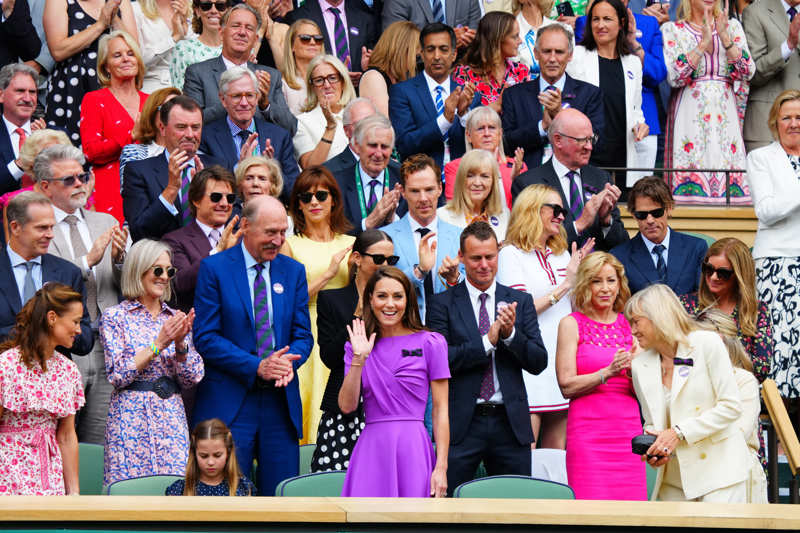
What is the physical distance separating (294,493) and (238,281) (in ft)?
4.45

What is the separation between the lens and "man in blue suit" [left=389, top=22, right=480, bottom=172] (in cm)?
890

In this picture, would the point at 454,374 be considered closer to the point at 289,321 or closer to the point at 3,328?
the point at 289,321

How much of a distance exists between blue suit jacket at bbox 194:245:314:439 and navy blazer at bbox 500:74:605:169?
2562mm

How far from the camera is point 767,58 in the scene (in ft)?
32.6

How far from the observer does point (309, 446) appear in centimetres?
670

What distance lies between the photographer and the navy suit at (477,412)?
21.6 ft

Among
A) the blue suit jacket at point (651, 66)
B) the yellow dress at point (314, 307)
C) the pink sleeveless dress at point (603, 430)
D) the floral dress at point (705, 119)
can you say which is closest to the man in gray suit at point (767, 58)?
the floral dress at point (705, 119)

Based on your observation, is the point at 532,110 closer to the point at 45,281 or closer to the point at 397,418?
the point at 397,418

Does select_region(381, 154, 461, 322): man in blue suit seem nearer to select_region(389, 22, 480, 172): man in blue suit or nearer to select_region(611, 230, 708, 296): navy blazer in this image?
select_region(611, 230, 708, 296): navy blazer

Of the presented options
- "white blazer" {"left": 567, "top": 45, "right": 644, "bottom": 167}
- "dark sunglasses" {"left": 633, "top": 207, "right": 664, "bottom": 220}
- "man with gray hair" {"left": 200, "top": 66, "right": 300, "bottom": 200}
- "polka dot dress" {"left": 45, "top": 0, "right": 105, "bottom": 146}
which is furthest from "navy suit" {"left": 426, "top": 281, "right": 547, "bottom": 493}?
"polka dot dress" {"left": 45, "top": 0, "right": 105, "bottom": 146}

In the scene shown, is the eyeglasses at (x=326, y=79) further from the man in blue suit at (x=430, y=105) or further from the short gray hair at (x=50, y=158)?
the short gray hair at (x=50, y=158)

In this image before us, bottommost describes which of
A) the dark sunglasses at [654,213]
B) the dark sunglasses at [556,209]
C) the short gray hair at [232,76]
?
the dark sunglasses at [654,213]

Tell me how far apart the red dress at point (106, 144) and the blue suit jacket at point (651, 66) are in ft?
12.0

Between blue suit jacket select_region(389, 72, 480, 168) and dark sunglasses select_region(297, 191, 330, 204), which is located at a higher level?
blue suit jacket select_region(389, 72, 480, 168)
